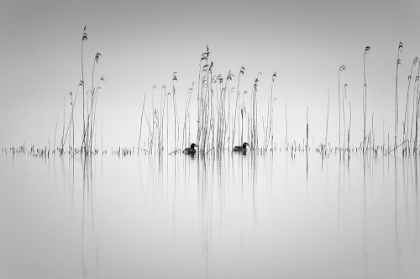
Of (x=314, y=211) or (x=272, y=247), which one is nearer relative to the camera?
(x=272, y=247)

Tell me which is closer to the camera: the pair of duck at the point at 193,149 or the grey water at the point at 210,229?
the grey water at the point at 210,229

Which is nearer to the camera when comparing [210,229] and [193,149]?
[210,229]

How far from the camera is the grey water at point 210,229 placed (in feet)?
4.83

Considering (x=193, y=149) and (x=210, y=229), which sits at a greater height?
(x=193, y=149)

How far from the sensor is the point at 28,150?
7016mm

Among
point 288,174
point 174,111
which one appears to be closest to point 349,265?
point 288,174

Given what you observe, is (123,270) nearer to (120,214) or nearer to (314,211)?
(120,214)

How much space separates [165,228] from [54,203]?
91 centimetres

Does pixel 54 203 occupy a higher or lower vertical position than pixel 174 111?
lower

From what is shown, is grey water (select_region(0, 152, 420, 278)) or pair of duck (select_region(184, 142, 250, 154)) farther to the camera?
pair of duck (select_region(184, 142, 250, 154))

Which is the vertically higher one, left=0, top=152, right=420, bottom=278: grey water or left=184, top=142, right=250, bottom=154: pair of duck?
left=184, top=142, right=250, bottom=154: pair of duck

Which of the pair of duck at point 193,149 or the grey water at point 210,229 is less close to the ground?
the pair of duck at point 193,149

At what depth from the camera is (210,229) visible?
188cm

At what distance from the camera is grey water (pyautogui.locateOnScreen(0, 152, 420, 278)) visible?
4.83 ft
